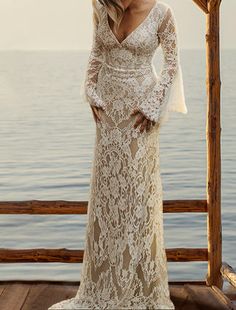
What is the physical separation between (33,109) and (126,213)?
22251 millimetres

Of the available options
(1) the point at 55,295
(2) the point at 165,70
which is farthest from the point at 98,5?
(1) the point at 55,295

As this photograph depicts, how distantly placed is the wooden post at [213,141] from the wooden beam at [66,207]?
3.8 inches

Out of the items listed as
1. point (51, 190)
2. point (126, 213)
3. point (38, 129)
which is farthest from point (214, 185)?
point (38, 129)

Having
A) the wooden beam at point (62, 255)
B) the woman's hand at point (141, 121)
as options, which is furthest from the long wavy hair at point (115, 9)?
the wooden beam at point (62, 255)

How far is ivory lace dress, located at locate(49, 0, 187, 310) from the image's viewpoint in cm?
433

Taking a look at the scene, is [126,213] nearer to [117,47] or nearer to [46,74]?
[117,47]

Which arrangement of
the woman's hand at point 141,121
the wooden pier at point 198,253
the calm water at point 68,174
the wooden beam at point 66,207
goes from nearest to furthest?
the woman's hand at point 141,121 → the wooden pier at point 198,253 → the wooden beam at point 66,207 → the calm water at point 68,174

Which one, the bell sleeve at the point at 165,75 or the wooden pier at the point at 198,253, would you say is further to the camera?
the wooden pier at the point at 198,253

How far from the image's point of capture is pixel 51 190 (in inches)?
553

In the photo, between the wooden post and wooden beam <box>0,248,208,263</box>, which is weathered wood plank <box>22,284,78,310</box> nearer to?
wooden beam <box>0,248,208,263</box>

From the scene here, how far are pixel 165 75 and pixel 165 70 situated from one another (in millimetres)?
27

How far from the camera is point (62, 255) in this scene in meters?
5.63

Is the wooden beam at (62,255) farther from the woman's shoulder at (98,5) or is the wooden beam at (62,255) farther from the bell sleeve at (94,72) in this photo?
the woman's shoulder at (98,5)

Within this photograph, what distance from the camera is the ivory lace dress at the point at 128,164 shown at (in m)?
4.33
